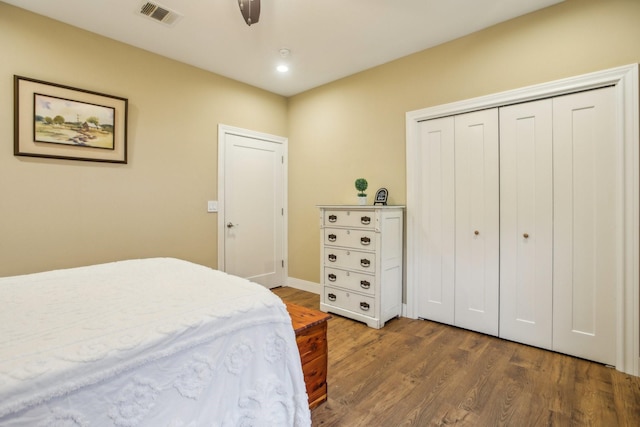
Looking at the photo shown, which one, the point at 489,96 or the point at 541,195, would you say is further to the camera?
the point at 489,96

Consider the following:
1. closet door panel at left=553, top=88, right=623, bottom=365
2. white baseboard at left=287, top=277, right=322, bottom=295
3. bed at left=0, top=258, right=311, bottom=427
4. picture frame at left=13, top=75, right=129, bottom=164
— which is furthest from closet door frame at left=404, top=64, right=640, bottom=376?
picture frame at left=13, top=75, right=129, bottom=164

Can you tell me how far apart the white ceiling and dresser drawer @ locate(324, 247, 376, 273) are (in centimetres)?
201

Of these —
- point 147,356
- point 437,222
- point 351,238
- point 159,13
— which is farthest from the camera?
point 351,238

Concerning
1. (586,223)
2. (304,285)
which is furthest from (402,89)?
(304,285)

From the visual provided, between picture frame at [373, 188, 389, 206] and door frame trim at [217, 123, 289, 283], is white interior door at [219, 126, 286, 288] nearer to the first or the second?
door frame trim at [217, 123, 289, 283]

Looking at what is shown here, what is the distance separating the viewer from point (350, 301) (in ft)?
10.3

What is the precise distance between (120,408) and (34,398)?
21cm

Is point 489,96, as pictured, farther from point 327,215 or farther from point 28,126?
point 28,126

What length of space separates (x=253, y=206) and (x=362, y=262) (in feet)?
5.53

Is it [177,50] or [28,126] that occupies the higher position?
[177,50]

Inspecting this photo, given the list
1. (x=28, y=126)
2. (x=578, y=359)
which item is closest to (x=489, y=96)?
(x=578, y=359)

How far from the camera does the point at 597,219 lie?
2.23 metres

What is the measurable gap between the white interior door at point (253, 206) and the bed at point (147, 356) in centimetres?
216

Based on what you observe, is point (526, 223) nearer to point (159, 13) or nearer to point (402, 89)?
point (402, 89)
